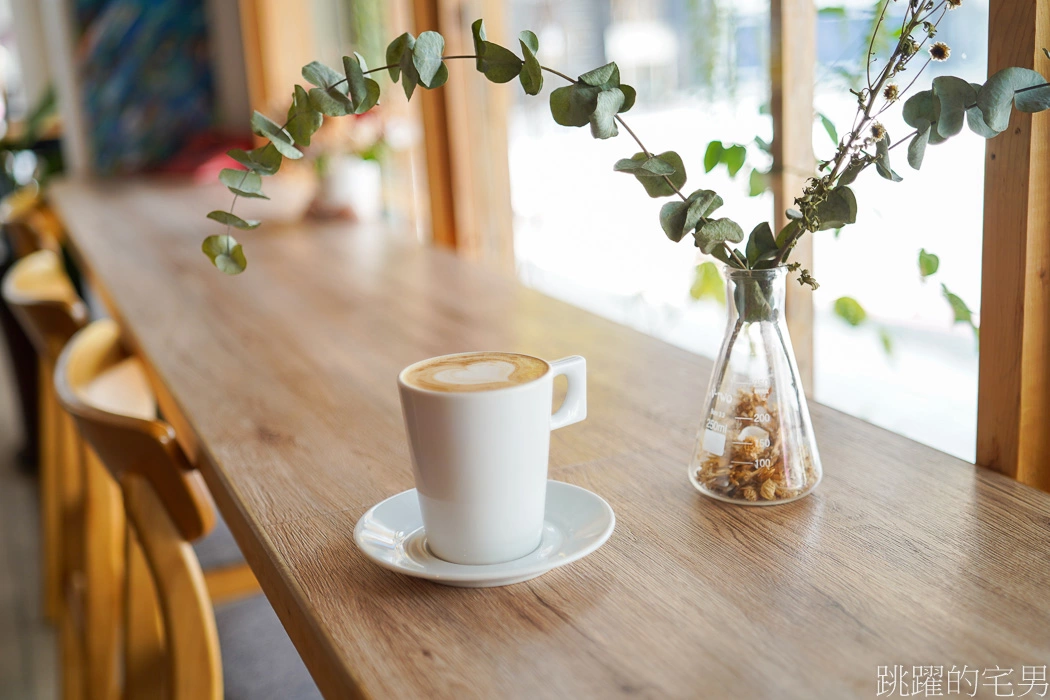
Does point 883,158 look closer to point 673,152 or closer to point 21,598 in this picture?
point 673,152

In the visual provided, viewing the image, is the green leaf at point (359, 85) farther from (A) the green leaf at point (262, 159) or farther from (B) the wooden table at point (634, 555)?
(B) the wooden table at point (634, 555)

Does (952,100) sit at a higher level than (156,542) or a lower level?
higher

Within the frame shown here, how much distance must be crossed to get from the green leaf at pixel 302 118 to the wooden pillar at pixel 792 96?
1.99 feet

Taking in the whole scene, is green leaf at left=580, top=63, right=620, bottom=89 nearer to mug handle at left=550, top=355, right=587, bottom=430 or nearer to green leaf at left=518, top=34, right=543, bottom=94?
green leaf at left=518, top=34, right=543, bottom=94

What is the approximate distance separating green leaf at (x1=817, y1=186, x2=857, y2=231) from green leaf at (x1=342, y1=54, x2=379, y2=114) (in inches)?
11.8

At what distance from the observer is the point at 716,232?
24.5 inches

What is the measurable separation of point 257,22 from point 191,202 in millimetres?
1229

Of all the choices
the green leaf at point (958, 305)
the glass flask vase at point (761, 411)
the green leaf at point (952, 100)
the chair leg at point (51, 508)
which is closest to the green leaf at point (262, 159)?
the glass flask vase at point (761, 411)

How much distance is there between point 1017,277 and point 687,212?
0.28 m

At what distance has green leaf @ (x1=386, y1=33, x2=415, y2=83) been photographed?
61 centimetres

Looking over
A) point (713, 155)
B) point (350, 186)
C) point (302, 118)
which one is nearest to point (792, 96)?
point (713, 155)

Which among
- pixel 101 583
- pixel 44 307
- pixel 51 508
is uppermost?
pixel 44 307

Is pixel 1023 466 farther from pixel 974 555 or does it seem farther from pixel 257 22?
pixel 257 22

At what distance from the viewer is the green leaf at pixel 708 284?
1326mm
